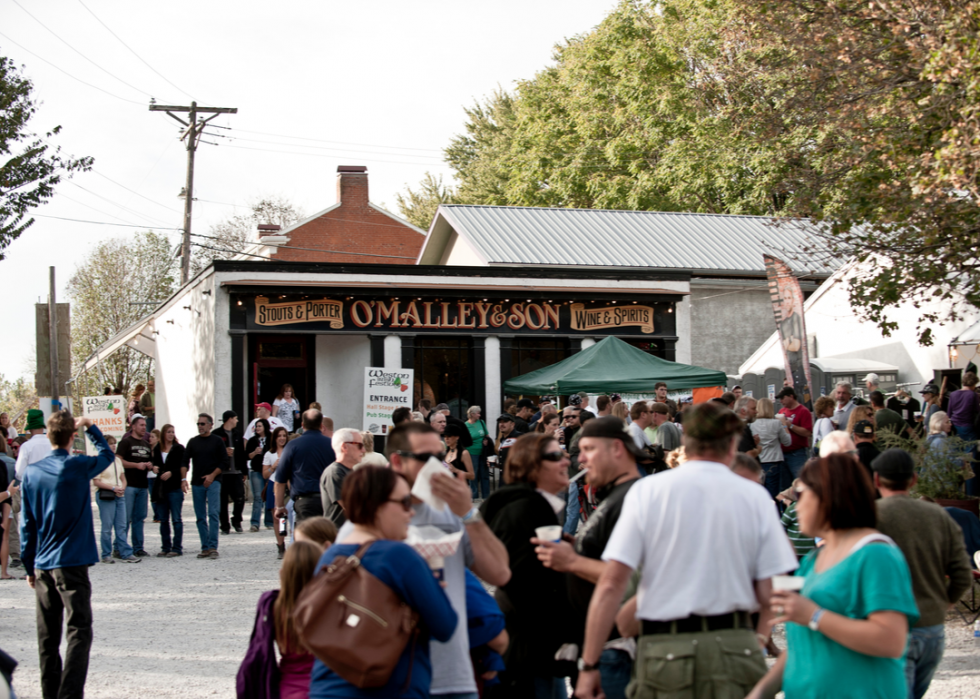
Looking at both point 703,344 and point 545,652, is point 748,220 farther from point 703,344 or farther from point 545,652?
point 545,652

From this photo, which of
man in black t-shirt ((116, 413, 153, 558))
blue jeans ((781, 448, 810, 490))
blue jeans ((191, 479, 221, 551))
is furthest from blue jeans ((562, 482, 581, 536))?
man in black t-shirt ((116, 413, 153, 558))

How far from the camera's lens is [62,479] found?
653 centimetres

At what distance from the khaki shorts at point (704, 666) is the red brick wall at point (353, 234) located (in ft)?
132

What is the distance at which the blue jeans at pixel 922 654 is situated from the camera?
15.2 ft

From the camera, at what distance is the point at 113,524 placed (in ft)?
44.8

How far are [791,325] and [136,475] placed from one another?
1130 centimetres

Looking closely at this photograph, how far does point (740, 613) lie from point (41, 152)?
18146mm

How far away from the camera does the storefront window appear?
2250 centimetres

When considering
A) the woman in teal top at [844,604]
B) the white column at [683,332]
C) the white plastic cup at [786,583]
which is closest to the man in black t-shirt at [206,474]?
the woman in teal top at [844,604]

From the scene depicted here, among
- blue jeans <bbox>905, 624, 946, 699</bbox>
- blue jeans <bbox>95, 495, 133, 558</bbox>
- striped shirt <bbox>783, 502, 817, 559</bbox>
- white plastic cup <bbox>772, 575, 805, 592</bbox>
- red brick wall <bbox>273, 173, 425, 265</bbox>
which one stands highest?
red brick wall <bbox>273, 173, 425, 265</bbox>

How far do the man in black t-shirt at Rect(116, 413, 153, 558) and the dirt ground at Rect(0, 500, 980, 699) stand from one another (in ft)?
2.22

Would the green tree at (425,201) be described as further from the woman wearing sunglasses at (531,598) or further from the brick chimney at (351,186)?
the woman wearing sunglasses at (531,598)

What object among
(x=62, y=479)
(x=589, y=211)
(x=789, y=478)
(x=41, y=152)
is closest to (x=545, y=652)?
(x=62, y=479)

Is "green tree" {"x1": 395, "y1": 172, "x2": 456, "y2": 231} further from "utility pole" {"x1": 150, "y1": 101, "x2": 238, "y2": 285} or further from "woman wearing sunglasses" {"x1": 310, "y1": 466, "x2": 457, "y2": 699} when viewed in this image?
"woman wearing sunglasses" {"x1": 310, "y1": 466, "x2": 457, "y2": 699}
